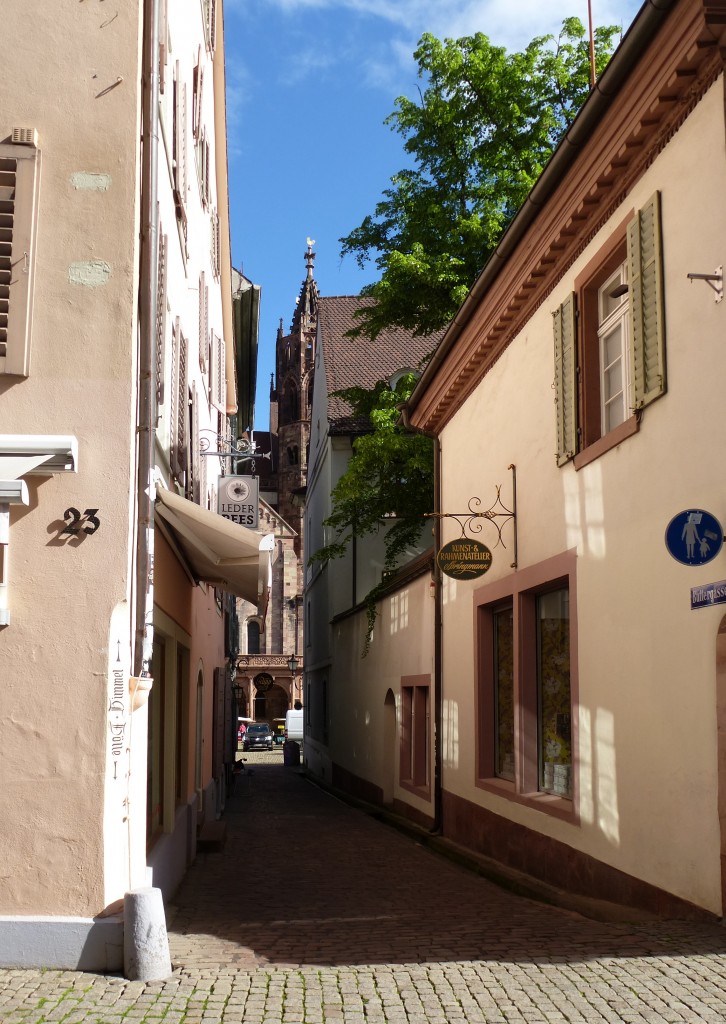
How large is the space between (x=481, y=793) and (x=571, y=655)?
3.53 meters

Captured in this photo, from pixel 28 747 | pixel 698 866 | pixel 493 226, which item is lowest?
pixel 698 866

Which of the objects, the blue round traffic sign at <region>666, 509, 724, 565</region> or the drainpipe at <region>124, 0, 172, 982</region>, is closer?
the blue round traffic sign at <region>666, 509, 724, 565</region>

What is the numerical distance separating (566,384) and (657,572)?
2.54m

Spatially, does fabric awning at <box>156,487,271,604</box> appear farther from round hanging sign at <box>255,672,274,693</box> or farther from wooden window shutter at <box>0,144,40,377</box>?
round hanging sign at <box>255,672,274,693</box>

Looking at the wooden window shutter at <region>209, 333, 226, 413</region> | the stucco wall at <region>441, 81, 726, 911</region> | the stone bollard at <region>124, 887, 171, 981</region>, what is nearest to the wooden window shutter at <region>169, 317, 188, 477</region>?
the stucco wall at <region>441, 81, 726, 911</region>

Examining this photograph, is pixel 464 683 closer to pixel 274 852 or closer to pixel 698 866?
pixel 274 852

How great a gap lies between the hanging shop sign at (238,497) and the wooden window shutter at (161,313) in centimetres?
707

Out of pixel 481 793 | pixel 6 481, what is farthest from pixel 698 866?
pixel 481 793

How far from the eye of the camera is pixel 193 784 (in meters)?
14.6

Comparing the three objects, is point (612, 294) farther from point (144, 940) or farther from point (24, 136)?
point (144, 940)

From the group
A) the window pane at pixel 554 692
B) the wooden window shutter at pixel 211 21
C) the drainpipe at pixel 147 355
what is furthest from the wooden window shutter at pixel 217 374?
the drainpipe at pixel 147 355

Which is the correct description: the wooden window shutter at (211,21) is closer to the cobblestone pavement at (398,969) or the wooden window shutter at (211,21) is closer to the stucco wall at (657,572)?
the stucco wall at (657,572)

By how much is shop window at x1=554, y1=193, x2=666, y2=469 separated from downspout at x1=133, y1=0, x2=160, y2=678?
10.7 ft

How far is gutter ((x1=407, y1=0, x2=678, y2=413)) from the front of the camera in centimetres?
736
